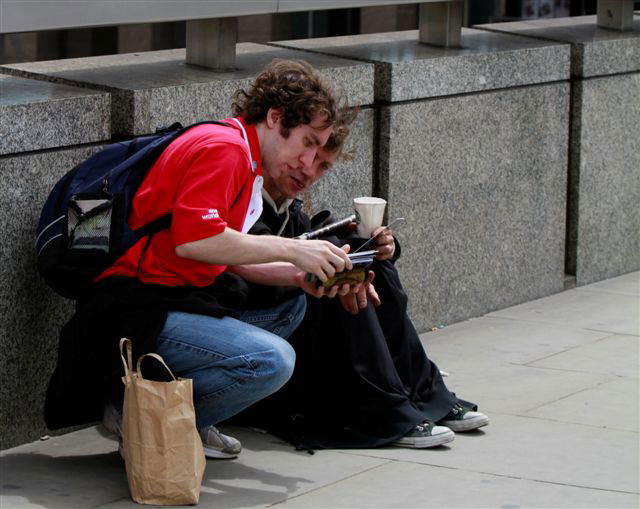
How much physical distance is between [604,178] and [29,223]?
156 inches

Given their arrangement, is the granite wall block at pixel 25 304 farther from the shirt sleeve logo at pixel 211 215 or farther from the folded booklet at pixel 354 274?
the folded booklet at pixel 354 274

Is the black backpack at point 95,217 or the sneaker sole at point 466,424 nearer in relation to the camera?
the black backpack at point 95,217

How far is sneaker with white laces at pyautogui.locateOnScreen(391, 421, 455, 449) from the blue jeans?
0.67 metres

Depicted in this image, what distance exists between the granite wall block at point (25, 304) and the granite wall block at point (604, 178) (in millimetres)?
3423

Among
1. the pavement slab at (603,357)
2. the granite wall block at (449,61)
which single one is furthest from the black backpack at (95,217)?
the pavement slab at (603,357)

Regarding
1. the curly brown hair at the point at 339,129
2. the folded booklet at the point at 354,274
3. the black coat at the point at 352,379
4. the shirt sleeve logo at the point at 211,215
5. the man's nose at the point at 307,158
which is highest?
the curly brown hair at the point at 339,129

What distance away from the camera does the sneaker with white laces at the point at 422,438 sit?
484 cm

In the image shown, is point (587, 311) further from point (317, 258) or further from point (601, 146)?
point (317, 258)

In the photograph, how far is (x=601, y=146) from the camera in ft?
25.1

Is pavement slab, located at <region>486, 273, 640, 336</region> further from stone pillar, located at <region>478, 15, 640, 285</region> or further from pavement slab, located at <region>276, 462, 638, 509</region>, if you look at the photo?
pavement slab, located at <region>276, 462, 638, 509</region>

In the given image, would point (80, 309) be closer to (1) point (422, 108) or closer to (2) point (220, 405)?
(2) point (220, 405)

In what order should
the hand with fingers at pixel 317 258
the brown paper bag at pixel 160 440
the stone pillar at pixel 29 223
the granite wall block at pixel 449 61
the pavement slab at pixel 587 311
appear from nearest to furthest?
1. the brown paper bag at pixel 160 440
2. the hand with fingers at pixel 317 258
3. the stone pillar at pixel 29 223
4. the granite wall block at pixel 449 61
5. the pavement slab at pixel 587 311

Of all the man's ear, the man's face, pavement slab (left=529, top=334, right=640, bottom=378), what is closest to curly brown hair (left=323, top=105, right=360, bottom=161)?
the man's face

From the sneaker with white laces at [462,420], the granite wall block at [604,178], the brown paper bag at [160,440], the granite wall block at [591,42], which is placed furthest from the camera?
the granite wall block at [604,178]
